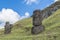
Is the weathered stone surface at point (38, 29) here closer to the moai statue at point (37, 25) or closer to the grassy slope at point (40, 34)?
the moai statue at point (37, 25)

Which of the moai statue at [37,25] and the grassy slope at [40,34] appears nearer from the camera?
the grassy slope at [40,34]

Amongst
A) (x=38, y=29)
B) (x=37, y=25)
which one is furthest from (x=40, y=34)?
(x=37, y=25)

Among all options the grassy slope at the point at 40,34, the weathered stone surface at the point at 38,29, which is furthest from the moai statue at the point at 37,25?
the grassy slope at the point at 40,34

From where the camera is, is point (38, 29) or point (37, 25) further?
point (37, 25)

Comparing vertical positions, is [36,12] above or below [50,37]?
above

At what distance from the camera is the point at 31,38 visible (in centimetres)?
7225

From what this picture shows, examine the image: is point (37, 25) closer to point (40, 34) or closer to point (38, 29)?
point (38, 29)

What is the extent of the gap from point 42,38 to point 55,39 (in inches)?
170

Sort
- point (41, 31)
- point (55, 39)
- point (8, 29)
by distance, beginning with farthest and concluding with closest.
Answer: point (8, 29) → point (41, 31) → point (55, 39)

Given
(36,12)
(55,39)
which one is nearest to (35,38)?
(55,39)

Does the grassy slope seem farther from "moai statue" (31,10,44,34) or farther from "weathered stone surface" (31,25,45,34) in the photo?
"moai statue" (31,10,44,34)

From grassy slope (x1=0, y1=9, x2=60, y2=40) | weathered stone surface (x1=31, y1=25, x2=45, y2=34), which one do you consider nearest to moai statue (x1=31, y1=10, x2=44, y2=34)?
weathered stone surface (x1=31, y1=25, x2=45, y2=34)

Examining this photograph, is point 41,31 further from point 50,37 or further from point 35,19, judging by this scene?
point 50,37

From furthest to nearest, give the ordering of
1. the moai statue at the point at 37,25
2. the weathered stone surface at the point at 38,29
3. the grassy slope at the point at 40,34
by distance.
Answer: the moai statue at the point at 37,25 → the weathered stone surface at the point at 38,29 → the grassy slope at the point at 40,34
